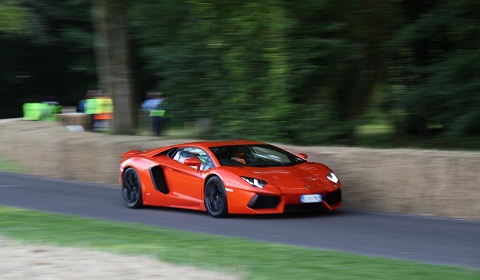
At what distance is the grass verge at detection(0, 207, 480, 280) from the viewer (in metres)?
7.70

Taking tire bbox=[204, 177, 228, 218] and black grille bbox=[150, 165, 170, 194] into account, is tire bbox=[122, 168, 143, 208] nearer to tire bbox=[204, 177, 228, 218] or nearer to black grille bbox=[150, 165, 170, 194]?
black grille bbox=[150, 165, 170, 194]

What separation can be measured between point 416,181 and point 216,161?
3.15 meters

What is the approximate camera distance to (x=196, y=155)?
13953 millimetres

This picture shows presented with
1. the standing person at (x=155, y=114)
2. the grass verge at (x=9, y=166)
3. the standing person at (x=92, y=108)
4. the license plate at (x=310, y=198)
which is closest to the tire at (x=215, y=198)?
the license plate at (x=310, y=198)

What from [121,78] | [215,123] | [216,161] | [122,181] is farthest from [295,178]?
[121,78]

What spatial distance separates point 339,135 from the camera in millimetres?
19812

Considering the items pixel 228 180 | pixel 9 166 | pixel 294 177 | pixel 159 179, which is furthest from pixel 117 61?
pixel 294 177

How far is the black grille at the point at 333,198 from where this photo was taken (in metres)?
12.9

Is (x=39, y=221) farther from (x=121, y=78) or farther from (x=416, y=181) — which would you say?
(x=121, y=78)

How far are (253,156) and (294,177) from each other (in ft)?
3.47

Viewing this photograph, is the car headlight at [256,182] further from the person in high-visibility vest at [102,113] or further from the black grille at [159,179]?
the person in high-visibility vest at [102,113]

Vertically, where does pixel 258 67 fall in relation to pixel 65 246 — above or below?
above

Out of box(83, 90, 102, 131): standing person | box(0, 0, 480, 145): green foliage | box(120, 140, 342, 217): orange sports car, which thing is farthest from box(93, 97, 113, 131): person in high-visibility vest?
box(120, 140, 342, 217): orange sports car

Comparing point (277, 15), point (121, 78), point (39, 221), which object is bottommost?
point (39, 221)
